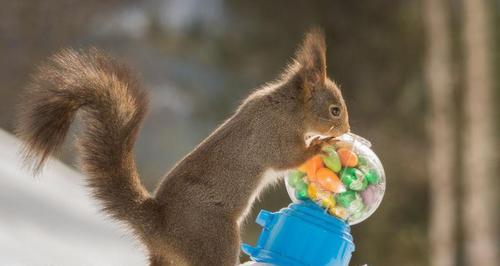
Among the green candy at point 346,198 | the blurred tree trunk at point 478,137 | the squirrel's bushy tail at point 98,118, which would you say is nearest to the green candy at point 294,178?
the green candy at point 346,198

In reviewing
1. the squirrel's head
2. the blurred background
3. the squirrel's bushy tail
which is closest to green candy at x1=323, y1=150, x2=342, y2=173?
the squirrel's head

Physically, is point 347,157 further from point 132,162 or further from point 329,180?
point 132,162

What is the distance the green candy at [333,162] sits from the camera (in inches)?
65.3

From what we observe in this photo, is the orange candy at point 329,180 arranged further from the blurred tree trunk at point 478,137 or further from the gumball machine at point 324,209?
the blurred tree trunk at point 478,137

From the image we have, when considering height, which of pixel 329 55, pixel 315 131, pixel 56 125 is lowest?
pixel 56 125

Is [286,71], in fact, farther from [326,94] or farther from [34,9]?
[34,9]

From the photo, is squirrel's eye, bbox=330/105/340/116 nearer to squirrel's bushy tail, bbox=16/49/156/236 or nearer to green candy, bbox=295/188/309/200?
green candy, bbox=295/188/309/200

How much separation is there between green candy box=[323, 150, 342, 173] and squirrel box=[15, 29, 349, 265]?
0.18 feet

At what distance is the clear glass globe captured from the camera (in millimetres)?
1632

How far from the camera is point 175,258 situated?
159 centimetres

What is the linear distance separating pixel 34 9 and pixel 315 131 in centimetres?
324

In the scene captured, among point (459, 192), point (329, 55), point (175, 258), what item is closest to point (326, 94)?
point (175, 258)

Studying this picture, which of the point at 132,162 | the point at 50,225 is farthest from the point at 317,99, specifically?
the point at 50,225

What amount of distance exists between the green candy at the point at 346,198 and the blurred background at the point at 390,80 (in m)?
3.56
